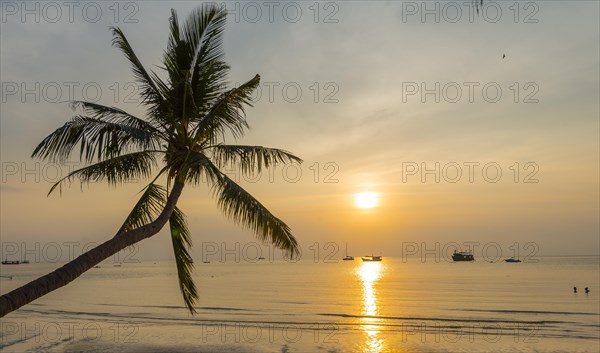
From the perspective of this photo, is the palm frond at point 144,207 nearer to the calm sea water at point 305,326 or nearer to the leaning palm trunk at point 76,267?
the leaning palm trunk at point 76,267

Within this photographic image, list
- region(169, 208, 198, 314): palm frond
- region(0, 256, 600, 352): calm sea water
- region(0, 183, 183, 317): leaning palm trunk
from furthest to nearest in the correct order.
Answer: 1. region(0, 256, 600, 352): calm sea water
2. region(169, 208, 198, 314): palm frond
3. region(0, 183, 183, 317): leaning palm trunk

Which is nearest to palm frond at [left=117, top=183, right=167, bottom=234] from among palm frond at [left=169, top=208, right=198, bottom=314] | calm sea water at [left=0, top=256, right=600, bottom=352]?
palm frond at [left=169, top=208, right=198, bottom=314]

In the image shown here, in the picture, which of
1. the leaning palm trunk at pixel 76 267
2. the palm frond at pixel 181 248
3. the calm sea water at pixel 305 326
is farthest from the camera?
the calm sea water at pixel 305 326

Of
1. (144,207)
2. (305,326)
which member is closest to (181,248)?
(144,207)

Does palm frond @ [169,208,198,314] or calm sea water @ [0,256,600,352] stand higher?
palm frond @ [169,208,198,314]

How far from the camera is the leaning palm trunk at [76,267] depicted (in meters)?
6.86

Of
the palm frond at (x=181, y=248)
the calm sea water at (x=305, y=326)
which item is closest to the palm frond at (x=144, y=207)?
the palm frond at (x=181, y=248)

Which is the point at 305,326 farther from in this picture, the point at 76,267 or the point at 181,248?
the point at 76,267

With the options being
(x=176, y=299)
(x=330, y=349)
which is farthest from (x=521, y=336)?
(x=176, y=299)

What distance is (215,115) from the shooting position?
37.5ft

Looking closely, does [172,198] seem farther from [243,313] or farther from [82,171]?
[243,313]

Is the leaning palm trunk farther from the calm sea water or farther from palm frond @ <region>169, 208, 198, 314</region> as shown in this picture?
the calm sea water

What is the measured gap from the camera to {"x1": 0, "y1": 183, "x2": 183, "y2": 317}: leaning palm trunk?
6.86 metres

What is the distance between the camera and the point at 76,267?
310 inches
